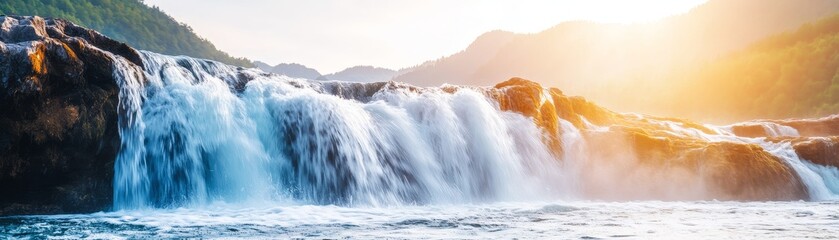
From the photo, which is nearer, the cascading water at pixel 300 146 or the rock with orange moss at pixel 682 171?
the cascading water at pixel 300 146

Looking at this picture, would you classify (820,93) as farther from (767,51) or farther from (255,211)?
(255,211)

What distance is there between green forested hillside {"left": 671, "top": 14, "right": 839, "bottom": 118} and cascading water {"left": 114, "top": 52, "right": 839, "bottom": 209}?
56.4 metres

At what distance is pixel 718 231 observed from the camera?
22.6 ft

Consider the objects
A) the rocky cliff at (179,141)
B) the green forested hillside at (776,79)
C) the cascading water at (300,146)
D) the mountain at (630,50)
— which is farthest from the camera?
the mountain at (630,50)

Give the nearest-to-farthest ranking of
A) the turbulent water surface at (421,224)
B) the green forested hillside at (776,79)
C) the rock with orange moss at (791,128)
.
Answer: the turbulent water surface at (421,224) → the rock with orange moss at (791,128) → the green forested hillside at (776,79)

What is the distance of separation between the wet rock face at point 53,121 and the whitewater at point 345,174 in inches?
12.1

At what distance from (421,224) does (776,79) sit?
72831 mm

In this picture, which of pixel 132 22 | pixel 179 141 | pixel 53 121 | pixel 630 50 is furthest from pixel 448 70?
pixel 53 121

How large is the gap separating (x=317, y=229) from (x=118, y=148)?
453cm

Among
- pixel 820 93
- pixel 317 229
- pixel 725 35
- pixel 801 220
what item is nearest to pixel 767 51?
pixel 820 93

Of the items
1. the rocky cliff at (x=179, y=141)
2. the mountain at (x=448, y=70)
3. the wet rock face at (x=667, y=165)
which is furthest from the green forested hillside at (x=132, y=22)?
the wet rock face at (x=667, y=165)

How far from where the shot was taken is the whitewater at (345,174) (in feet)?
23.5

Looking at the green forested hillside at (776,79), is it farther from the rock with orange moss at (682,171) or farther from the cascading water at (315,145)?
the cascading water at (315,145)

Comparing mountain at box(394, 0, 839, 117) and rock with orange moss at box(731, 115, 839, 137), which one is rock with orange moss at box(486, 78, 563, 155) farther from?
mountain at box(394, 0, 839, 117)
